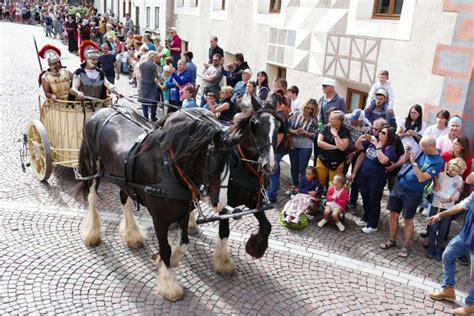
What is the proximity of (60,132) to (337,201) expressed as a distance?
14.6 ft

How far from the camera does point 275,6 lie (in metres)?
12.4

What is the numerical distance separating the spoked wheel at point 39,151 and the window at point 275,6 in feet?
24.8

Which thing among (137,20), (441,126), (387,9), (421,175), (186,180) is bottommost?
(421,175)

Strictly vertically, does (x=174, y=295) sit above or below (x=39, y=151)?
below

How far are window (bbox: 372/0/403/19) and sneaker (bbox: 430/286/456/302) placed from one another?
5.60 m

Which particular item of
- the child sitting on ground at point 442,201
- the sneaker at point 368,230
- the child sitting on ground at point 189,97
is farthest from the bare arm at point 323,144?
the child sitting on ground at point 189,97

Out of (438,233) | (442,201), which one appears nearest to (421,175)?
(442,201)

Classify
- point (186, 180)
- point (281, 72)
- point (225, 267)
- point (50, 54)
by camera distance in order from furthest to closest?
point (281, 72) → point (50, 54) → point (225, 267) → point (186, 180)

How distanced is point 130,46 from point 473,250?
624 inches

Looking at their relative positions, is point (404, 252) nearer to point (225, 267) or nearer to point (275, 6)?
point (225, 267)

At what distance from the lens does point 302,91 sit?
36.1 ft

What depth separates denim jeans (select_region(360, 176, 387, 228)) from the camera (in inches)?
244

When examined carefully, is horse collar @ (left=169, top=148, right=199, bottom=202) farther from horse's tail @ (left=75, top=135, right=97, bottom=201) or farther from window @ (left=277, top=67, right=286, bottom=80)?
window @ (left=277, top=67, right=286, bottom=80)

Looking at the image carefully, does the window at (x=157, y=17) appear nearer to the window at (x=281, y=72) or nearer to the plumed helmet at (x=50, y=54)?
the window at (x=281, y=72)
